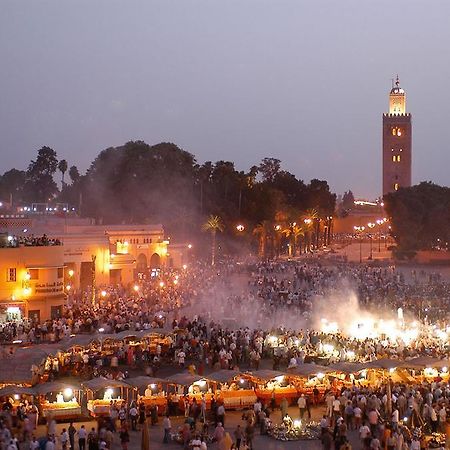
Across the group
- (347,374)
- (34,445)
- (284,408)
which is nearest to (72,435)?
(34,445)

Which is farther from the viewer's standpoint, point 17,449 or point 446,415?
point 446,415

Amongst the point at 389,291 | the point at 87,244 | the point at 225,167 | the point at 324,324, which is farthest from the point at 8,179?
the point at 324,324

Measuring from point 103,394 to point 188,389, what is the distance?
2.33m

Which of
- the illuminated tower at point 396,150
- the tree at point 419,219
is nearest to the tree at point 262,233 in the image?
the tree at point 419,219

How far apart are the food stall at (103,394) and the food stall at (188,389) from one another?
124 cm

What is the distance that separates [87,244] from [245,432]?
3369 cm

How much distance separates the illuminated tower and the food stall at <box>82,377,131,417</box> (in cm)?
12412

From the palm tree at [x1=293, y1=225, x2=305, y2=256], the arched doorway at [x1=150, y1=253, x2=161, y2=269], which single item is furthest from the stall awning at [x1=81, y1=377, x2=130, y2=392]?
the palm tree at [x1=293, y1=225, x2=305, y2=256]

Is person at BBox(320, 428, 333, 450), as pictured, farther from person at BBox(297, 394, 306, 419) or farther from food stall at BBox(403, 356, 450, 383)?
food stall at BBox(403, 356, 450, 383)

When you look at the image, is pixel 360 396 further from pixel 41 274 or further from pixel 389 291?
pixel 389 291

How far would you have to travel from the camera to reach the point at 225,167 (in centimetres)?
8919

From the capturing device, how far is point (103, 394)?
77.0 ft

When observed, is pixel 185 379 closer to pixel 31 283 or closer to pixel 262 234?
pixel 31 283

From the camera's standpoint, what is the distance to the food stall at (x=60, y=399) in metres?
22.3
